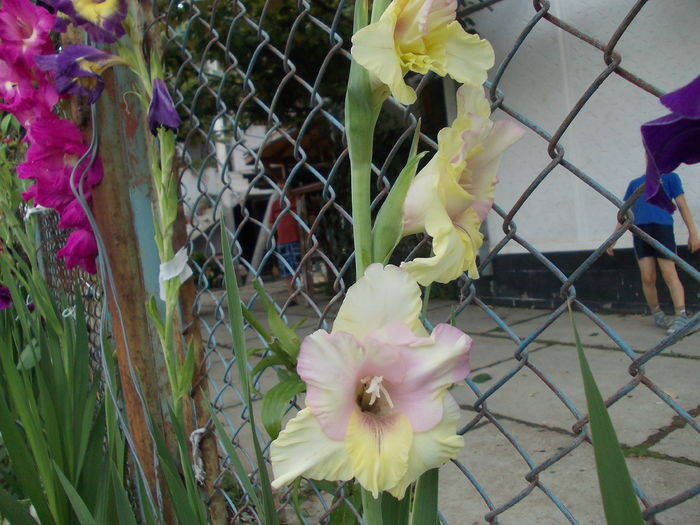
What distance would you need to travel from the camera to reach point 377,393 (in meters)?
0.59

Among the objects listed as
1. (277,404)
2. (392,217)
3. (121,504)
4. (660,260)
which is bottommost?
(660,260)

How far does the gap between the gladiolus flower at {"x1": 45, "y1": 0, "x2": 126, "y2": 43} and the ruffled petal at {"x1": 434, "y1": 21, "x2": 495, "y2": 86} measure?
0.80 metres

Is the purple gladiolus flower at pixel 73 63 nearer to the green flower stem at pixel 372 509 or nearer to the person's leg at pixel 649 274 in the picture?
the green flower stem at pixel 372 509

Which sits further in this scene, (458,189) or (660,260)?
(660,260)

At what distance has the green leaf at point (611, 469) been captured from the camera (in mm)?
510

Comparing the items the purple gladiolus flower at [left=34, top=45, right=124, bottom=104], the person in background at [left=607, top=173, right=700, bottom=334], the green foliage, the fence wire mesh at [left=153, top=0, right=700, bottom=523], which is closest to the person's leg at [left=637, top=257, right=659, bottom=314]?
the person in background at [left=607, top=173, right=700, bottom=334]

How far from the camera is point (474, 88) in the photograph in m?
0.62

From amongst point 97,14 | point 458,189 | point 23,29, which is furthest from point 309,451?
point 23,29

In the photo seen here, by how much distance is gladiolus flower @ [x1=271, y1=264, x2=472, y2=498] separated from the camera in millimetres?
556

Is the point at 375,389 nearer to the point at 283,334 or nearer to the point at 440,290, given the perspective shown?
the point at 283,334

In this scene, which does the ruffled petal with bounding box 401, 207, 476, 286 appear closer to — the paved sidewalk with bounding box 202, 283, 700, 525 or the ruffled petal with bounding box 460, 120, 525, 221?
the ruffled petal with bounding box 460, 120, 525, 221

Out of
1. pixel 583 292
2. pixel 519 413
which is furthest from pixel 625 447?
pixel 583 292

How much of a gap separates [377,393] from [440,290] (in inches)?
253

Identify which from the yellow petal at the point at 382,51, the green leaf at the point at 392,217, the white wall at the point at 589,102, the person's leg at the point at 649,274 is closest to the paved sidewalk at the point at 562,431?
the person's leg at the point at 649,274
